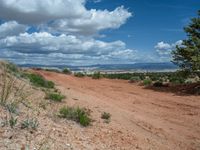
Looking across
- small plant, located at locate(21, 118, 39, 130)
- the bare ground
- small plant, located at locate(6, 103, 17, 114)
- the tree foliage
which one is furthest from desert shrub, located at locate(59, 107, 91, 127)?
the tree foliage

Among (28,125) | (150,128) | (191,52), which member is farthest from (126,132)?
(191,52)

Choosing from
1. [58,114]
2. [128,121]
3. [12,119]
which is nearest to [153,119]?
[128,121]

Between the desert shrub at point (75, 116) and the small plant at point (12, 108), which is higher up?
the small plant at point (12, 108)

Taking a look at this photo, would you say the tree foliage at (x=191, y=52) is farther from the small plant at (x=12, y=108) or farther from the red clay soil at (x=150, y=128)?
the small plant at (x=12, y=108)

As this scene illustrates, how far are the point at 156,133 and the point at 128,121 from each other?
1.36m

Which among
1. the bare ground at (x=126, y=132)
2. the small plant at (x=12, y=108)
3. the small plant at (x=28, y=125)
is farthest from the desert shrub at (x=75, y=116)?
the small plant at (x=28, y=125)

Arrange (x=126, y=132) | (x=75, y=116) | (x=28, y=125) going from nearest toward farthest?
(x=28, y=125)
(x=126, y=132)
(x=75, y=116)

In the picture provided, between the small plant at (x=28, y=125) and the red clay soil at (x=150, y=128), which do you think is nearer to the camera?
the small plant at (x=28, y=125)

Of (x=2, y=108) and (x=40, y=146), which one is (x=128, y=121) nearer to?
(x=2, y=108)

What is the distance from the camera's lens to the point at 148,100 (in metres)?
16.7

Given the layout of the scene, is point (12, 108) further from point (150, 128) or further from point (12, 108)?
point (150, 128)

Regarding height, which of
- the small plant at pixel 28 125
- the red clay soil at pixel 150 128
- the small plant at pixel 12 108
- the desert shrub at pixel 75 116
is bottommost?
the red clay soil at pixel 150 128

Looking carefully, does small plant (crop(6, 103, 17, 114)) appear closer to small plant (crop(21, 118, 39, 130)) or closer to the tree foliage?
small plant (crop(21, 118, 39, 130))

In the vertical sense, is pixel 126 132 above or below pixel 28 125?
below
